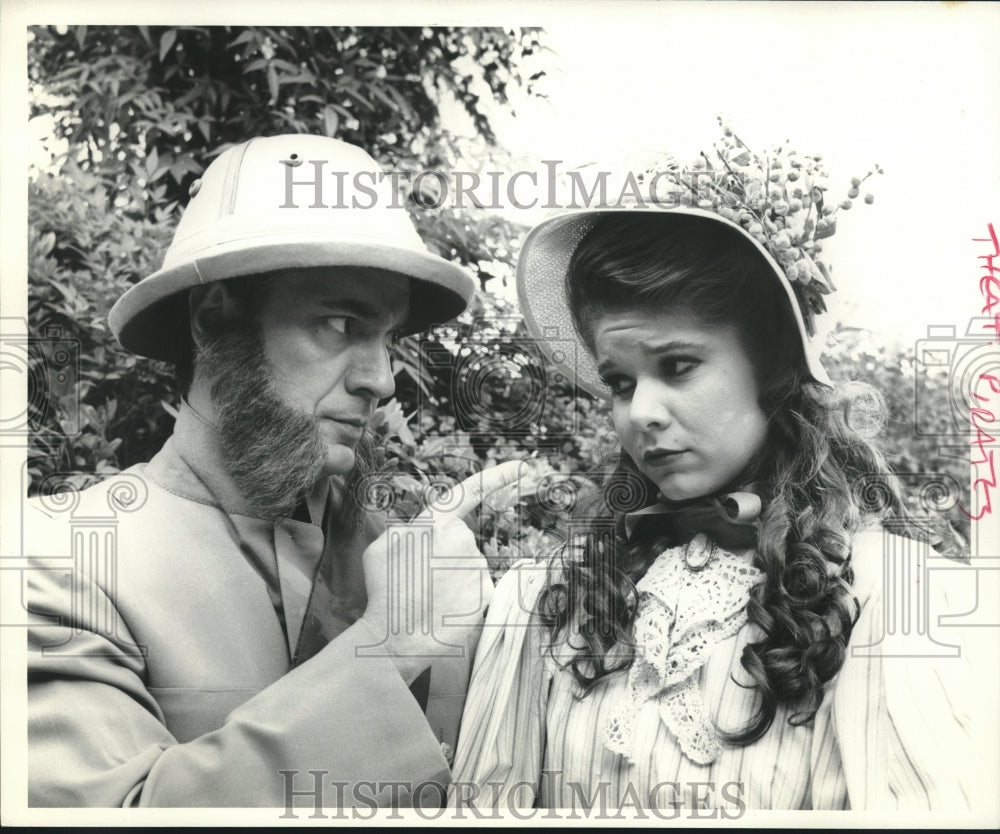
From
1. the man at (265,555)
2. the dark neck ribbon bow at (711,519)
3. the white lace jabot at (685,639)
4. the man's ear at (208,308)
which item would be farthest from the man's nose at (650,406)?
the man's ear at (208,308)

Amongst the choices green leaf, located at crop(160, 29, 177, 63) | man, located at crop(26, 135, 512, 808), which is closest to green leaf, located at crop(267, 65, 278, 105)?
man, located at crop(26, 135, 512, 808)

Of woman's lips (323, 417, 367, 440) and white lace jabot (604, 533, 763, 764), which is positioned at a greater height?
woman's lips (323, 417, 367, 440)

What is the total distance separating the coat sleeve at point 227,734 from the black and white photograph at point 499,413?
15mm

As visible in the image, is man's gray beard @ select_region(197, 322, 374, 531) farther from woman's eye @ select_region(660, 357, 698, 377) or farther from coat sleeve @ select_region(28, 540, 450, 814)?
woman's eye @ select_region(660, 357, 698, 377)

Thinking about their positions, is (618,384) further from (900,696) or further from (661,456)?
(900,696)

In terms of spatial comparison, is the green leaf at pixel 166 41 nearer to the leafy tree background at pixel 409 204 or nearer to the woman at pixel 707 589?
the leafy tree background at pixel 409 204

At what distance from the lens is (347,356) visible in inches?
145

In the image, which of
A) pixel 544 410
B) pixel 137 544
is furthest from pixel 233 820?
pixel 544 410

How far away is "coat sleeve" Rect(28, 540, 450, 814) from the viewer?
353 cm

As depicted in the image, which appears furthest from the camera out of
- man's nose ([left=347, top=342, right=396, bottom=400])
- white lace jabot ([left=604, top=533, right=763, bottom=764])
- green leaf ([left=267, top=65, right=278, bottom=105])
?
green leaf ([left=267, top=65, right=278, bottom=105])

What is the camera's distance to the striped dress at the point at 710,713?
11.4 feet

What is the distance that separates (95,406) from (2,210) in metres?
0.77

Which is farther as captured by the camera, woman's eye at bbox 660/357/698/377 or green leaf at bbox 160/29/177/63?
green leaf at bbox 160/29/177/63

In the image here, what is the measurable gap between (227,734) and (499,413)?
4.51ft
